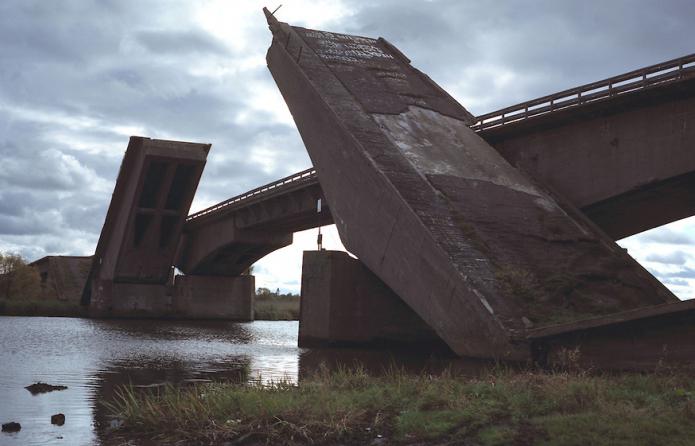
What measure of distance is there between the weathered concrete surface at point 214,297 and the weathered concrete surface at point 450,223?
99.0 feet

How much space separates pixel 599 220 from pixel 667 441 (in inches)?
886

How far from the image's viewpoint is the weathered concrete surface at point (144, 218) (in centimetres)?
4828

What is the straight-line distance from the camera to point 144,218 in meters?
54.3

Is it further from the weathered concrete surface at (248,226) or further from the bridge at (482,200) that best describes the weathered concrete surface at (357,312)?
the weathered concrete surface at (248,226)

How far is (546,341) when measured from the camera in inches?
749

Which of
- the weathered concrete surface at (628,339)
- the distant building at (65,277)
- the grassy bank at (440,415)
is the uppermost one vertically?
the distant building at (65,277)

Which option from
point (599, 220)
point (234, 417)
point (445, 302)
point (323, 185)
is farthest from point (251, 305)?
point (234, 417)

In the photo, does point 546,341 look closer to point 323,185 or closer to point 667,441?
point 667,441

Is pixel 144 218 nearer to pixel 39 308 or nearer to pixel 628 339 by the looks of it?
pixel 39 308

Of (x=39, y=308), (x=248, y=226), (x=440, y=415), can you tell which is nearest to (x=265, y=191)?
(x=248, y=226)

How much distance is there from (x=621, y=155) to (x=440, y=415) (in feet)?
63.8

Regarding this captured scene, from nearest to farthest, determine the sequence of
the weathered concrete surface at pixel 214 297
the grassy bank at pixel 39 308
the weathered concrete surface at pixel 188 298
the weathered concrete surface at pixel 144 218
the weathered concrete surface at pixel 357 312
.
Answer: the weathered concrete surface at pixel 357 312
the weathered concrete surface at pixel 144 218
the weathered concrete surface at pixel 188 298
the grassy bank at pixel 39 308
the weathered concrete surface at pixel 214 297

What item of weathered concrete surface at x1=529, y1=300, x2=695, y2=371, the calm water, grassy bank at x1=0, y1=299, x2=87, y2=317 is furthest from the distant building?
weathered concrete surface at x1=529, y1=300, x2=695, y2=371

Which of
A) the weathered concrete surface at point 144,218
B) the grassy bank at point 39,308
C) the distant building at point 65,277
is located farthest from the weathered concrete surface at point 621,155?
the distant building at point 65,277
